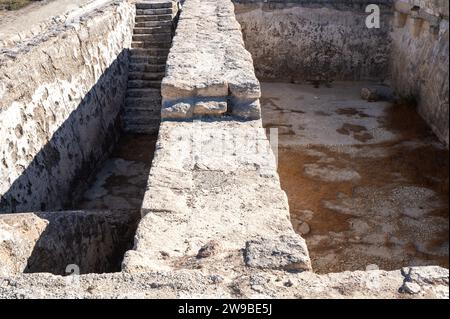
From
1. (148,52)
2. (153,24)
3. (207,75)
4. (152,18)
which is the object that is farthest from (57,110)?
(152,18)

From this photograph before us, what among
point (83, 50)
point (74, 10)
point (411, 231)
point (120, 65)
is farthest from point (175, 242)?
point (74, 10)

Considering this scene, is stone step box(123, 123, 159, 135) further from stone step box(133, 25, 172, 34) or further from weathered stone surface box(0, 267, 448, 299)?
weathered stone surface box(0, 267, 448, 299)

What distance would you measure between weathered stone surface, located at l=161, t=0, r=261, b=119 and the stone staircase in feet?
5.29

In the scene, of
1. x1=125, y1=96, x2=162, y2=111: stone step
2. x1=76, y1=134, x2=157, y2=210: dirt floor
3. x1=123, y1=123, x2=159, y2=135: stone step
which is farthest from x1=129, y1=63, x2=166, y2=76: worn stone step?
x1=76, y1=134, x2=157, y2=210: dirt floor

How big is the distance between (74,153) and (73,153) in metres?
0.02

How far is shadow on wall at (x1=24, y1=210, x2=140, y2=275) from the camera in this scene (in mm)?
3068

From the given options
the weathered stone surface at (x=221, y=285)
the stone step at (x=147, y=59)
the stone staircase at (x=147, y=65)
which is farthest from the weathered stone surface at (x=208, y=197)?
the stone step at (x=147, y=59)

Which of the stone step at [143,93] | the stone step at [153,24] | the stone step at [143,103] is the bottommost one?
the stone step at [143,103]

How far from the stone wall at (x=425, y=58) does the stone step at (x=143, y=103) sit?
4.01m

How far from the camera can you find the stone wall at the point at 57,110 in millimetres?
4086

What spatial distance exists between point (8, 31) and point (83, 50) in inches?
60.3

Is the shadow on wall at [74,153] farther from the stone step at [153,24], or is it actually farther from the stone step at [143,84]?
the stone step at [153,24]

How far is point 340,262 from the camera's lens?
4.38m

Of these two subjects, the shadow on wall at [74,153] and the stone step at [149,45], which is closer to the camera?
the shadow on wall at [74,153]
